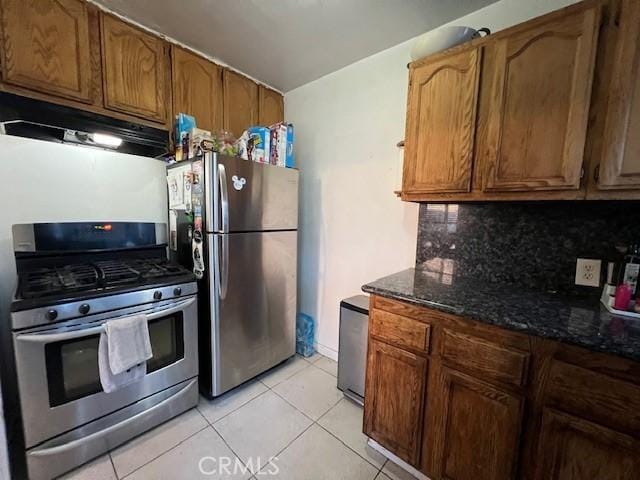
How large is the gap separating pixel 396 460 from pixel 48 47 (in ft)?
9.47

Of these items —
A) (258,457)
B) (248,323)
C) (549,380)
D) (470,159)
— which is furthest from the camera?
(248,323)

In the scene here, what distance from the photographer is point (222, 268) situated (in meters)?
1.70

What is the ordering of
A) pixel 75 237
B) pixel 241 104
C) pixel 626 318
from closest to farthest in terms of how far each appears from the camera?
pixel 626 318 → pixel 75 237 → pixel 241 104

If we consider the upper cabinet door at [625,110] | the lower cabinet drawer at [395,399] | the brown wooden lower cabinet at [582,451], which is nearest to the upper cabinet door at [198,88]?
the lower cabinet drawer at [395,399]

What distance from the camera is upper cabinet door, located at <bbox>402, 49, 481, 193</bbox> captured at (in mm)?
1316

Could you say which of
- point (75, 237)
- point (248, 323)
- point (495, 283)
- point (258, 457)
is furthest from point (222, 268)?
point (495, 283)

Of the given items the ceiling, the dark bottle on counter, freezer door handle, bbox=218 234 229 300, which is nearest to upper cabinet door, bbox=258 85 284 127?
the ceiling

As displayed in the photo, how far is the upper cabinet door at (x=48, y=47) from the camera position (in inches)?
51.5

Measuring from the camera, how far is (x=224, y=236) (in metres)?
1.69

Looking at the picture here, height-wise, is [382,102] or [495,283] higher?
[382,102]

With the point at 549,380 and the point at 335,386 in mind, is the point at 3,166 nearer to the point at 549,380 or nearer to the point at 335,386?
the point at 335,386

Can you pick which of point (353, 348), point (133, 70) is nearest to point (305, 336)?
point (353, 348)

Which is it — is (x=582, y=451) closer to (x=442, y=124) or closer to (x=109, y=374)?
(x=442, y=124)

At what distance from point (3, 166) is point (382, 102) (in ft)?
7.78
